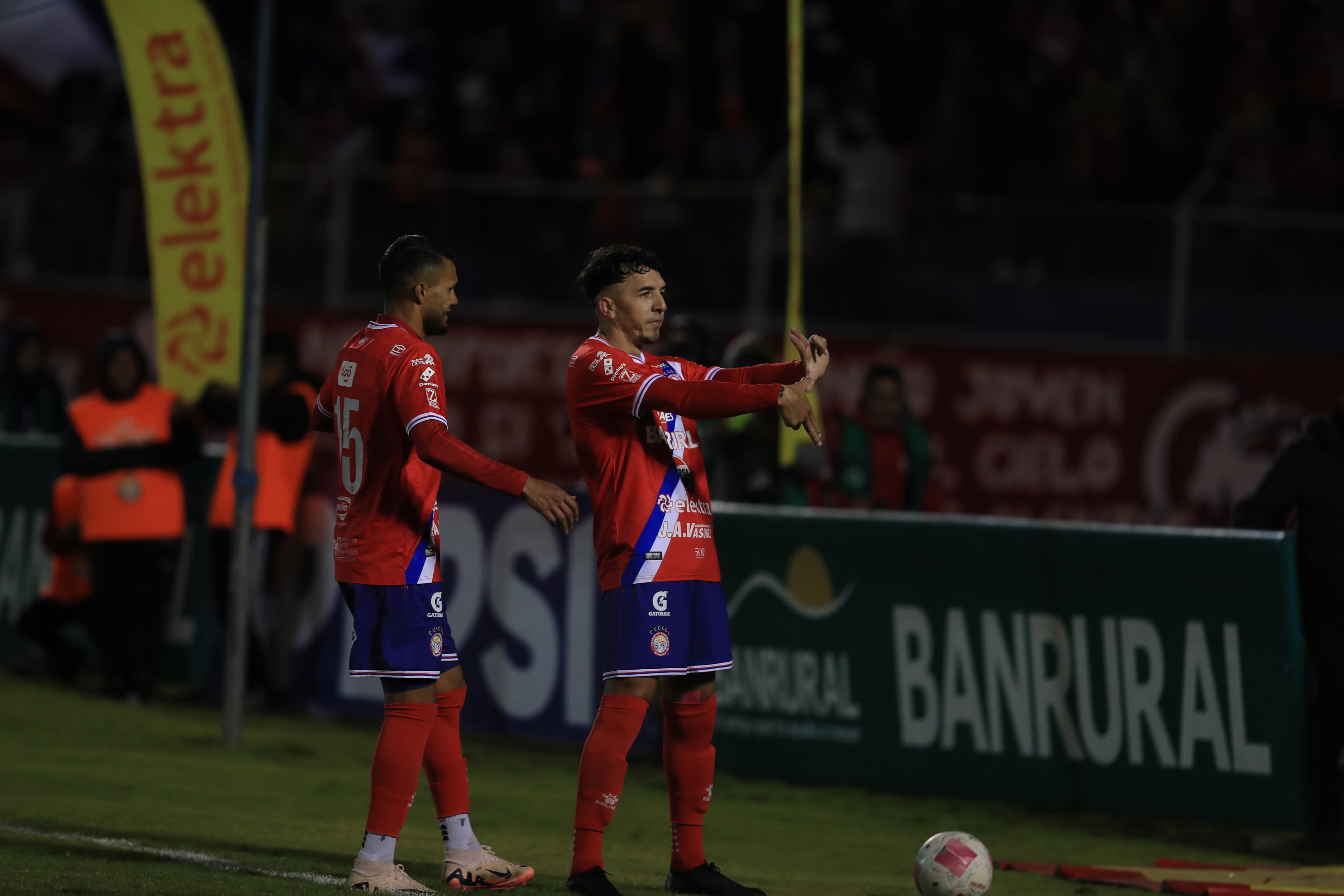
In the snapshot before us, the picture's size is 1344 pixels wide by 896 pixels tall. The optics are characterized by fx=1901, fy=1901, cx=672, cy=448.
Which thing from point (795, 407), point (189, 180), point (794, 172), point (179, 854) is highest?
point (794, 172)

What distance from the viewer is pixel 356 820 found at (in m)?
7.78

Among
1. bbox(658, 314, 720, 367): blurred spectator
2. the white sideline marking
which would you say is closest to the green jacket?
bbox(658, 314, 720, 367): blurred spectator

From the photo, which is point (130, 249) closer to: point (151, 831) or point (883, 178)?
point (883, 178)

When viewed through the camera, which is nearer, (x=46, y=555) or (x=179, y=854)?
(x=179, y=854)

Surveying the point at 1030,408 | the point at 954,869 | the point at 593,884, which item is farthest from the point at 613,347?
the point at 1030,408

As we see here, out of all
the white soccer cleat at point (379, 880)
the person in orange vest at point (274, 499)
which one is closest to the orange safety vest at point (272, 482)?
the person in orange vest at point (274, 499)

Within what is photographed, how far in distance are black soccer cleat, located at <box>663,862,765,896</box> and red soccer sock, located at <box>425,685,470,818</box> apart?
73 cm

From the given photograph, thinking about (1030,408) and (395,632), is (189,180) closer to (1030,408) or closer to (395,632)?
(395,632)

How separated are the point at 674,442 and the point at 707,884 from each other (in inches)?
55.6

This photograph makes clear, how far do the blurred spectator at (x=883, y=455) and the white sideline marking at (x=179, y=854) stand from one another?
4.99 metres

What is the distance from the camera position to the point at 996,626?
8.91 metres

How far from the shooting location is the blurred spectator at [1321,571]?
8.05 m

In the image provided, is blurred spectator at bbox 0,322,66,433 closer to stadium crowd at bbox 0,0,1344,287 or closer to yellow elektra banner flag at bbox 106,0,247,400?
yellow elektra banner flag at bbox 106,0,247,400

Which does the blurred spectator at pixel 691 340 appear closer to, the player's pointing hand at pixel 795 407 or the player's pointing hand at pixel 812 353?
the player's pointing hand at pixel 812 353
